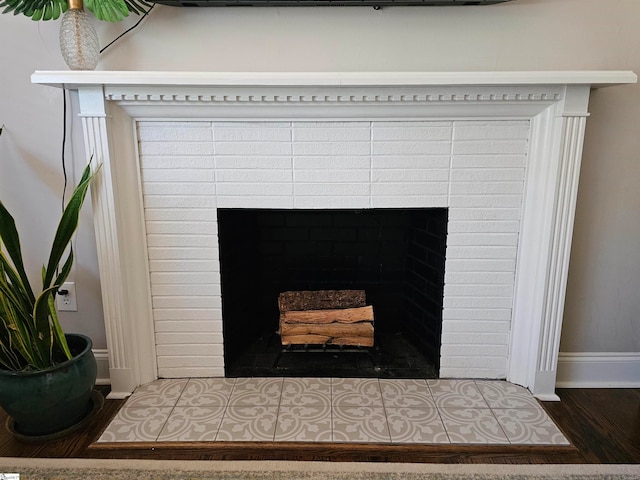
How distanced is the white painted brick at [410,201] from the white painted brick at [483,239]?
0.14 meters

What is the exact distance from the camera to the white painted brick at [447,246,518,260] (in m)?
1.66

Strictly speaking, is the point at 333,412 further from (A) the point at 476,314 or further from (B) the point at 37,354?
(B) the point at 37,354

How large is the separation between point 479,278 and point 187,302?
1.16 meters

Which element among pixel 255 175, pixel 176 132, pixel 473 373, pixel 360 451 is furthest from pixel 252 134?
pixel 473 373

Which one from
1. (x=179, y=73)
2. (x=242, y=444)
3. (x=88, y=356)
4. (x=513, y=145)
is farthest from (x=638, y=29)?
(x=88, y=356)

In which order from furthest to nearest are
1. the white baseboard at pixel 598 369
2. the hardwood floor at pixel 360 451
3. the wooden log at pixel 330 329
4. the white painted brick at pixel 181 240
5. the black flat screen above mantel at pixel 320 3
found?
the wooden log at pixel 330 329, the white baseboard at pixel 598 369, the white painted brick at pixel 181 240, the black flat screen above mantel at pixel 320 3, the hardwood floor at pixel 360 451

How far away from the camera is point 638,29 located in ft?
5.03

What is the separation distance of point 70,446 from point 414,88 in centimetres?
166

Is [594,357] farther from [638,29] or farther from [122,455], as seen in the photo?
[122,455]

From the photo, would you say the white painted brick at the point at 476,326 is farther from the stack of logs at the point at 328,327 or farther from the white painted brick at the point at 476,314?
the stack of logs at the point at 328,327

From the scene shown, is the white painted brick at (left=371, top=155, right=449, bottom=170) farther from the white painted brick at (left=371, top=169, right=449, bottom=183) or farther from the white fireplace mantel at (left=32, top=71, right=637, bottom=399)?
the white fireplace mantel at (left=32, top=71, right=637, bottom=399)

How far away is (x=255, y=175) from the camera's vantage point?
1.62 m

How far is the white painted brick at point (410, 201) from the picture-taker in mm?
1629

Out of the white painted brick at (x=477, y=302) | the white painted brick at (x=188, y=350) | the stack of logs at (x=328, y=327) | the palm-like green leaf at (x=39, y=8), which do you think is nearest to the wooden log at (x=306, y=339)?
the stack of logs at (x=328, y=327)
